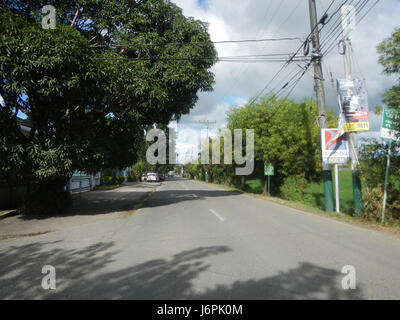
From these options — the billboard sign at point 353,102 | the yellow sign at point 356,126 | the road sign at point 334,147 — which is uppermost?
the billboard sign at point 353,102

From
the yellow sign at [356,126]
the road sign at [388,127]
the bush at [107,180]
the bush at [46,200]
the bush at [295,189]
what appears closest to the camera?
the road sign at [388,127]

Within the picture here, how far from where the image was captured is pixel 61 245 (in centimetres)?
612

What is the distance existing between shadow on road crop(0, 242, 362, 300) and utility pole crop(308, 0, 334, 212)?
747 cm

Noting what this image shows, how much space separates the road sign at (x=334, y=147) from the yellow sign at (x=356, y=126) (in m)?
0.90

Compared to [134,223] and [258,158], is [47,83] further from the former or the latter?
[258,158]

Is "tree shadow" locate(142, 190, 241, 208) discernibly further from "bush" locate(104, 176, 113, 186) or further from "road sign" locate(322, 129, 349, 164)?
"bush" locate(104, 176, 113, 186)

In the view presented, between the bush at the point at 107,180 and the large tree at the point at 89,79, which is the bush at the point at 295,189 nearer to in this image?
the large tree at the point at 89,79

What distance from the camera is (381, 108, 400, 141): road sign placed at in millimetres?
7691

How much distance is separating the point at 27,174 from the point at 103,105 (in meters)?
3.97

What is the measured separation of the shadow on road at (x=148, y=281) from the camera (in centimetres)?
342

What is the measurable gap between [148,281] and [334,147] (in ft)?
31.1

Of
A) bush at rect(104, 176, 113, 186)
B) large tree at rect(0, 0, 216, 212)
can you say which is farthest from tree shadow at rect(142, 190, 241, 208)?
bush at rect(104, 176, 113, 186)

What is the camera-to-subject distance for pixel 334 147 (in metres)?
10.8

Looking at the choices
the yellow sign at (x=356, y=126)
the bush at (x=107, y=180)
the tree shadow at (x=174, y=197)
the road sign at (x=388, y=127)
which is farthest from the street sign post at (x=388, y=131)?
the bush at (x=107, y=180)
